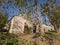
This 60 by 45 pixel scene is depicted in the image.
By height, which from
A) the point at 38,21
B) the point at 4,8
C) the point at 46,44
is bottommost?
the point at 46,44

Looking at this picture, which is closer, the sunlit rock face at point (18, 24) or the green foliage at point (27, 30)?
the green foliage at point (27, 30)

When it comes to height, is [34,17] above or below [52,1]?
below

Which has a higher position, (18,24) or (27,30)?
(18,24)

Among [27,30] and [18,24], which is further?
[18,24]

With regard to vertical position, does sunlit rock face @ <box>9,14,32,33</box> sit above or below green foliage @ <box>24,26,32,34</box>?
above

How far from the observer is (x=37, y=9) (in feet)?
69.1

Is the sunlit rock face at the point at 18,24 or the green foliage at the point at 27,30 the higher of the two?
the sunlit rock face at the point at 18,24

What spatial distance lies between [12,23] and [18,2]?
50.2ft

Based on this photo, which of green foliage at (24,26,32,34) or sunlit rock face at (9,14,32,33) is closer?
green foliage at (24,26,32,34)

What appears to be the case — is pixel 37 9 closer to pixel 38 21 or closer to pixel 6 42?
pixel 38 21

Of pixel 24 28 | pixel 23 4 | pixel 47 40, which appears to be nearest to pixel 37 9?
pixel 23 4

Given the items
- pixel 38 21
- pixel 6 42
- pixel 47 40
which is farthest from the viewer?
pixel 38 21

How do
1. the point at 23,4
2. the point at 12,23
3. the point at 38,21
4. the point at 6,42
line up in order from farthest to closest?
the point at 12,23 → the point at 38,21 → the point at 23,4 → the point at 6,42

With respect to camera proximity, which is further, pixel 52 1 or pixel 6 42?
pixel 52 1
